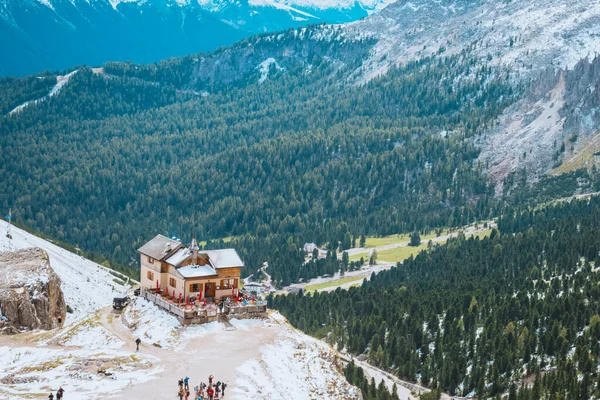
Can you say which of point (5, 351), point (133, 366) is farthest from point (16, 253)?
point (133, 366)

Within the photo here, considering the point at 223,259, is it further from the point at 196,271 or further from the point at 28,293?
the point at 28,293

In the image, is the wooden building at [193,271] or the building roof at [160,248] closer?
the wooden building at [193,271]

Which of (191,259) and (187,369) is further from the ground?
Result: (191,259)

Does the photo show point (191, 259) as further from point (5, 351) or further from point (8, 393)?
point (8, 393)

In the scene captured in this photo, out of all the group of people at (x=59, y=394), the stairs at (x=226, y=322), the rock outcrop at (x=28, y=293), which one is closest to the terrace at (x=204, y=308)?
the stairs at (x=226, y=322)

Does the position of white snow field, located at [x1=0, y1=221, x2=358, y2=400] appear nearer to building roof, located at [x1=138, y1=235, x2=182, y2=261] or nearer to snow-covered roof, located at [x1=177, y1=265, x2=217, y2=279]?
snow-covered roof, located at [x1=177, y1=265, x2=217, y2=279]

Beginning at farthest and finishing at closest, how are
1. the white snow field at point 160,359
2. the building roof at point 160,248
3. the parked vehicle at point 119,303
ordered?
A: the parked vehicle at point 119,303, the building roof at point 160,248, the white snow field at point 160,359

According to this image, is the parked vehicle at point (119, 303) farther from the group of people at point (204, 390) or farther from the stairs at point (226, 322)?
the group of people at point (204, 390)
